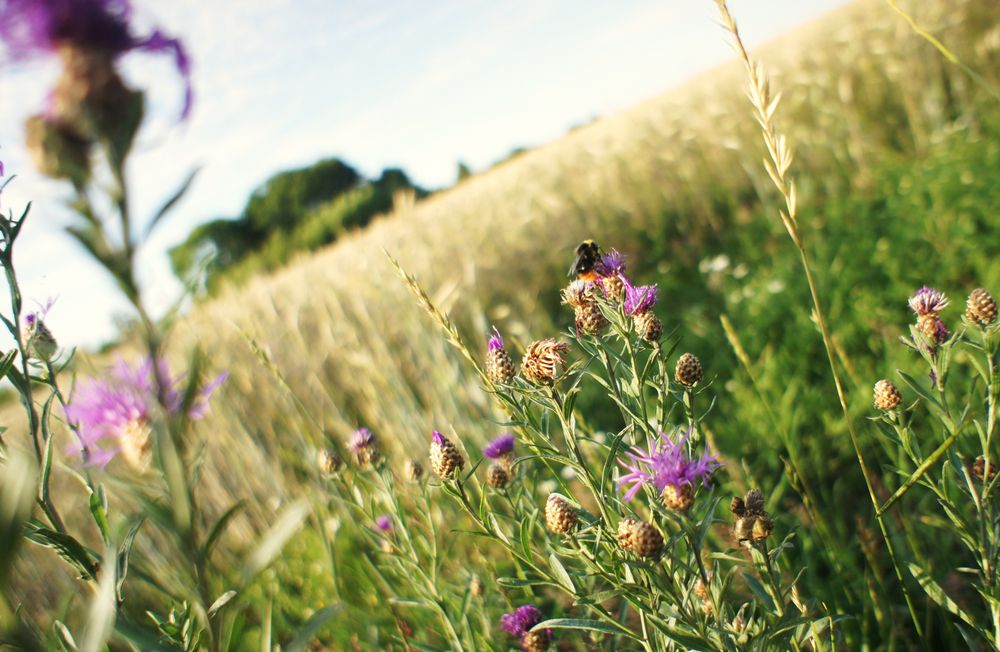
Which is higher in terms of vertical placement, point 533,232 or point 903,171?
point 533,232

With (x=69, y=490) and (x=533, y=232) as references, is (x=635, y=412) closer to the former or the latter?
(x=69, y=490)

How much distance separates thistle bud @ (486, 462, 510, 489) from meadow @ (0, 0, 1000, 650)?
3 centimetres

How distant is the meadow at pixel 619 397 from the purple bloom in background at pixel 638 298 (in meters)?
0.06

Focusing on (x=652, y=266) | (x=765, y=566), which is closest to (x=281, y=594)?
(x=765, y=566)

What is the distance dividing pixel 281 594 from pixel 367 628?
686 mm

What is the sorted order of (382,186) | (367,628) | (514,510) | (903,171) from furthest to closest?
1. (382,186)
2. (903,171)
3. (367,628)
4. (514,510)

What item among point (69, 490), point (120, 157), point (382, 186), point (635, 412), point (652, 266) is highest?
point (382, 186)

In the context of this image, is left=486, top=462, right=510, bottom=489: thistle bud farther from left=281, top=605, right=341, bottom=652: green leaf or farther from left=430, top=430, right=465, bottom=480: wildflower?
left=281, top=605, right=341, bottom=652: green leaf

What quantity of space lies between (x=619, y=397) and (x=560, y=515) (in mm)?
196

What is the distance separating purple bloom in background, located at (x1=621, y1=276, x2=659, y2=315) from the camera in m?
0.96

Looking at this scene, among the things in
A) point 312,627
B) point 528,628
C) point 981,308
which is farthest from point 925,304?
point 312,627

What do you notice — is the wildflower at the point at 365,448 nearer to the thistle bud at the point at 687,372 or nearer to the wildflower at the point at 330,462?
the wildflower at the point at 330,462

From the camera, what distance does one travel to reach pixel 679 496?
781 mm

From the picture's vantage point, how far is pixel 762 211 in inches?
210
